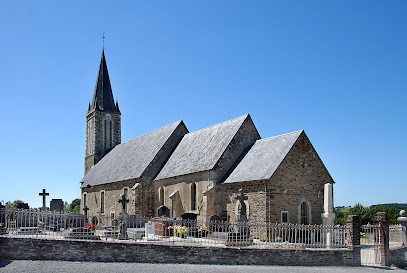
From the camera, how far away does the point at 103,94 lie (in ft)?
161

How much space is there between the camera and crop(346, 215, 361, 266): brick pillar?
48.7 feet

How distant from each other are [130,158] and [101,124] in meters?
12.6

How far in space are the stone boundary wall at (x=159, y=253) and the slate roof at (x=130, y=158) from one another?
1802 centimetres

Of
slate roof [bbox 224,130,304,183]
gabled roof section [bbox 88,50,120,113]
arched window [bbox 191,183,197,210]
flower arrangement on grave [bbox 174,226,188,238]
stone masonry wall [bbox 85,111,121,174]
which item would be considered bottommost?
flower arrangement on grave [bbox 174,226,188,238]

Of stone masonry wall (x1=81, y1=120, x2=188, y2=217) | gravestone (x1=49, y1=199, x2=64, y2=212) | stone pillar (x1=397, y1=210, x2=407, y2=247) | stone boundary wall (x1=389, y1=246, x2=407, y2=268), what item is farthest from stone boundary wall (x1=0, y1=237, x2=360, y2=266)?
gravestone (x1=49, y1=199, x2=64, y2=212)

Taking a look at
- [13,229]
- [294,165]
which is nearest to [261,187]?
[294,165]

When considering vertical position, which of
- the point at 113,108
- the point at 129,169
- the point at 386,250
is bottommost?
the point at 386,250

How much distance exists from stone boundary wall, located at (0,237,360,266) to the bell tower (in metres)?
35.4

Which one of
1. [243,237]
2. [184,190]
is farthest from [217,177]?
[243,237]

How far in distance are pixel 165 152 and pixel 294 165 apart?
1358 centimetres

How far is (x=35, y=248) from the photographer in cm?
1252

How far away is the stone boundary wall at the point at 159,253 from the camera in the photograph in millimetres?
12477

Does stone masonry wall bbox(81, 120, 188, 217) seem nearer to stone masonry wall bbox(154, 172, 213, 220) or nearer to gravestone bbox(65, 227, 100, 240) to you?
stone masonry wall bbox(154, 172, 213, 220)

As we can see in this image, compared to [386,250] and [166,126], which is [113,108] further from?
[386,250]
